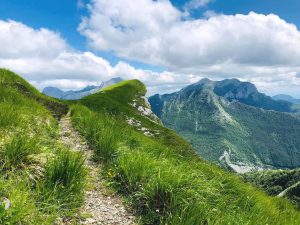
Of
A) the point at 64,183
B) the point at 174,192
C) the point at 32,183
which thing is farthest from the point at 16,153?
the point at 174,192

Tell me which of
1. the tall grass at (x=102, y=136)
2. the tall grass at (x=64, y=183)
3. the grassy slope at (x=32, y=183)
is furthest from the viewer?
the tall grass at (x=102, y=136)

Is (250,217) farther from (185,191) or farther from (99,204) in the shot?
(99,204)

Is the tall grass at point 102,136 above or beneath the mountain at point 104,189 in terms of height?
above

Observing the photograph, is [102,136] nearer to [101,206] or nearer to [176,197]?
→ [101,206]

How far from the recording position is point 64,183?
344 inches

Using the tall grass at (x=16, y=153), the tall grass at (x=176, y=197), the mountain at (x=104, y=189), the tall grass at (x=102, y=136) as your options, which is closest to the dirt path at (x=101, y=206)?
the mountain at (x=104, y=189)

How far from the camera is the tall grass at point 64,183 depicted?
792 cm

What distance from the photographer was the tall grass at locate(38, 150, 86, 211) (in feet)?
26.0

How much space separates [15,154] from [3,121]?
288cm

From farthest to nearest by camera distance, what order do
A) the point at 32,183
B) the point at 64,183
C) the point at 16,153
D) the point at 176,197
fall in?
the point at 16,153
the point at 64,183
the point at 176,197
the point at 32,183

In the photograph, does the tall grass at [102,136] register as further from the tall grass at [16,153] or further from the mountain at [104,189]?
the tall grass at [16,153]

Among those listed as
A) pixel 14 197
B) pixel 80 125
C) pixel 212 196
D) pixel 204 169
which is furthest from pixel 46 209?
pixel 80 125

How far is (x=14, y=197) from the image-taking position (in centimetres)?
679

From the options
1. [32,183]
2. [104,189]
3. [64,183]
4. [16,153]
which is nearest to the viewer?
[32,183]
